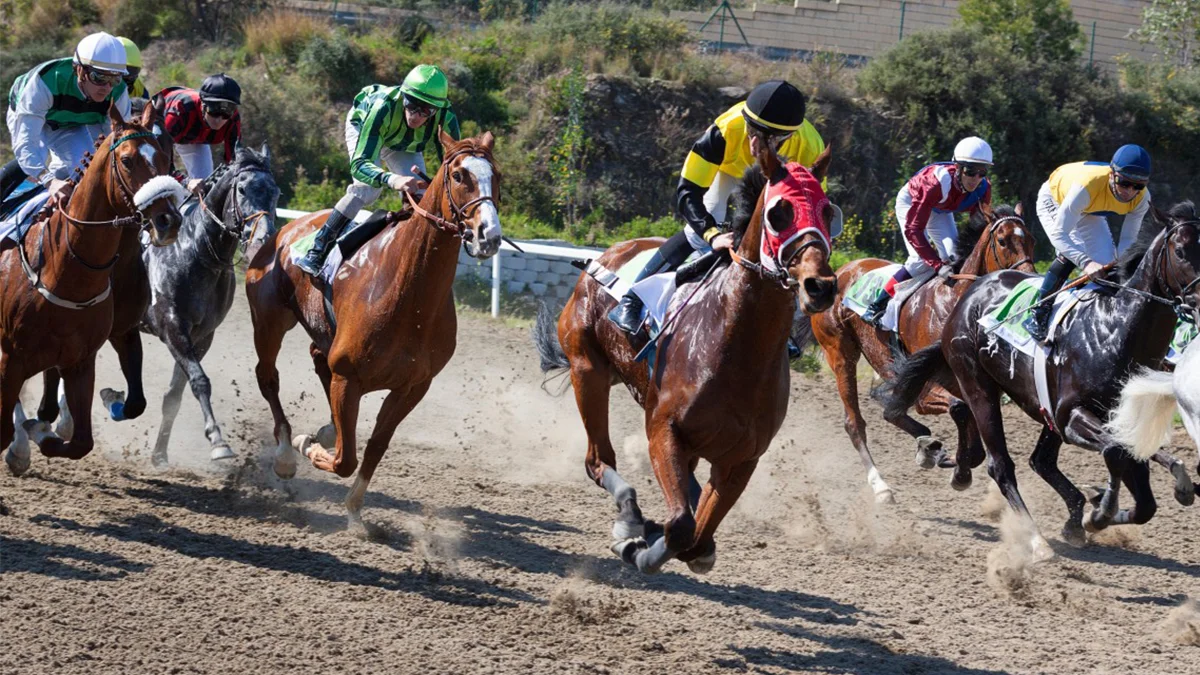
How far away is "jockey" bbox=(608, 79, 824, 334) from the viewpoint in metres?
5.23

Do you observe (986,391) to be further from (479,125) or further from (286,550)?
(479,125)

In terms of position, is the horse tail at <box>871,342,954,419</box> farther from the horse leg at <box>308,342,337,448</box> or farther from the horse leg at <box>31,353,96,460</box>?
the horse leg at <box>31,353,96,460</box>

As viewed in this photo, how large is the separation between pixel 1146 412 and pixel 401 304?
3.49 m

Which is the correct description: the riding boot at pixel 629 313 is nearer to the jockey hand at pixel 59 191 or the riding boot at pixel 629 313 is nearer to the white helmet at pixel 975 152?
the jockey hand at pixel 59 191

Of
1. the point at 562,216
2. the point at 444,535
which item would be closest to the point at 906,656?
the point at 444,535

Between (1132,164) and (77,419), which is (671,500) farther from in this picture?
(1132,164)

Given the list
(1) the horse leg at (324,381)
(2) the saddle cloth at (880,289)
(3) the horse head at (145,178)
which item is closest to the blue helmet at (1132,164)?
(2) the saddle cloth at (880,289)

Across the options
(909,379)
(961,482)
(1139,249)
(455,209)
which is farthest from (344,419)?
→ (1139,249)

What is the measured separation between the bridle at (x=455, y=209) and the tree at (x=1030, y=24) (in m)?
18.5

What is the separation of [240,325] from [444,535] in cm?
648

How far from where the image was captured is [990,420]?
25.3 feet

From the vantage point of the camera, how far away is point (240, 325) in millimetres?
12805

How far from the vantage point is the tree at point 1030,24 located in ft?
74.3

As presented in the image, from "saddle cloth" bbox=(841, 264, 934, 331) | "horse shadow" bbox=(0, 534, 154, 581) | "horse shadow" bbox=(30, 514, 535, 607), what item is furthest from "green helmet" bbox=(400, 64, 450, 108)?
"saddle cloth" bbox=(841, 264, 934, 331)
